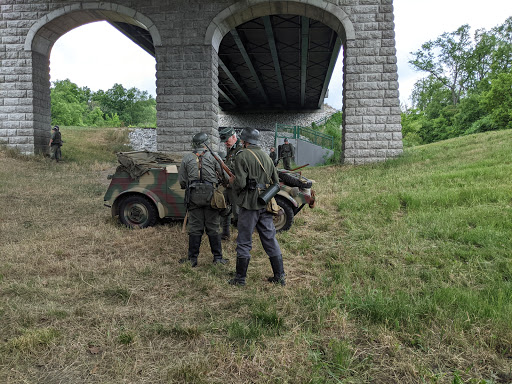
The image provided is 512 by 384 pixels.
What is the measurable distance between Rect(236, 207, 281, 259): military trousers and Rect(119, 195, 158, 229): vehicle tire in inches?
106

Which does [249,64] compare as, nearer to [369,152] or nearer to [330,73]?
[330,73]

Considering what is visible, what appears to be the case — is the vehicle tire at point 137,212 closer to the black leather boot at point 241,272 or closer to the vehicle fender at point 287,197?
the vehicle fender at point 287,197

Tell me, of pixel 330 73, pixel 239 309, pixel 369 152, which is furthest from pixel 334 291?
pixel 330 73

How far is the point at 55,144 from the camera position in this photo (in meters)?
15.0

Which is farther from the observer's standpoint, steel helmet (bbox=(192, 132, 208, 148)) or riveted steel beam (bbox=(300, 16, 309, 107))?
riveted steel beam (bbox=(300, 16, 309, 107))

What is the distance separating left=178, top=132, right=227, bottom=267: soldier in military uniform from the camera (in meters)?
4.64

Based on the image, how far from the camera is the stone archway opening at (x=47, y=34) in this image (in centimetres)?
1355

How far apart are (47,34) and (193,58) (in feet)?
21.2

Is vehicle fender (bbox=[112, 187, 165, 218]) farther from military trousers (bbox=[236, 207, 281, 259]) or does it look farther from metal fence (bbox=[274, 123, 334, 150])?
metal fence (bbox=[274, 123, 334, 150])

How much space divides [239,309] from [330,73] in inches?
1057

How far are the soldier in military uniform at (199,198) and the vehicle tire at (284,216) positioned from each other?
1.51 metres

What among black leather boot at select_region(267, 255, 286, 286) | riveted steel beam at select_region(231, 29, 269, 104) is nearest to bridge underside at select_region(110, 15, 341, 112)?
riveted steel beam at select_region(231, 29, 269, 104)

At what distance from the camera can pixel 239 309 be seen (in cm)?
336

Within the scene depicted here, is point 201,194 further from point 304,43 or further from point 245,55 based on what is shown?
point 245,55
